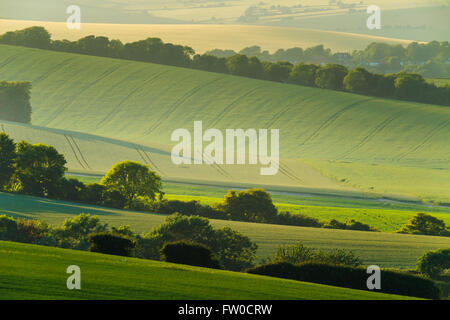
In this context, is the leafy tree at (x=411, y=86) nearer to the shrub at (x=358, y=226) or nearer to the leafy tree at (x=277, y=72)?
the leafy tree at (x=277, y=72)

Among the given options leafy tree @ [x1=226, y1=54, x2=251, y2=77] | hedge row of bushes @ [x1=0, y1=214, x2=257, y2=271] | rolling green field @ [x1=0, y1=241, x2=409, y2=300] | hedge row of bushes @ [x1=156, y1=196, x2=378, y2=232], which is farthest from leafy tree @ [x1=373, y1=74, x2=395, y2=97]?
rolling green field @ [x1=0, y1=241, x2=409, y2=300]

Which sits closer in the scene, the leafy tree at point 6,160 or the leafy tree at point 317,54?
the leafy tree at point 6,160

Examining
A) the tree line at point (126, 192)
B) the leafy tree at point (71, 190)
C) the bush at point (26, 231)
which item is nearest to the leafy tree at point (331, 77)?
the tree line at point (126, 192)

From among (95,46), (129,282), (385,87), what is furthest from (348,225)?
(95,46)

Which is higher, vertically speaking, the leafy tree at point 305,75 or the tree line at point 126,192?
the leafy tree at point 305,75

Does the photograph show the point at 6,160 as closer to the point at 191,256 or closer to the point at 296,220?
the point at 296,220
